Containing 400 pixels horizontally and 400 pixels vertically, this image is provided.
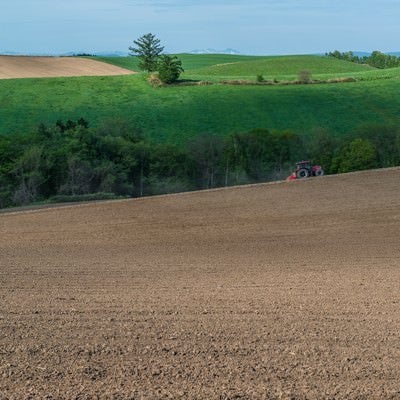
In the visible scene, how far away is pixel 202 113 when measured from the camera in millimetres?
66438

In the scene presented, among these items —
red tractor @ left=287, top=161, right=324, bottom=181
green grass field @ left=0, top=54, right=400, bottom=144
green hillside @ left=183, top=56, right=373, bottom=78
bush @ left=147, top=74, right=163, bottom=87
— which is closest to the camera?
red tractor @ left=287, top=161, right=324, bottom=181

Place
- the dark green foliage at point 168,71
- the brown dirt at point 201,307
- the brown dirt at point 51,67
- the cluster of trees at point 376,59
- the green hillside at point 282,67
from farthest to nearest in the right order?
the cluster of trees at point 376,59
the green hillside at point 282,67
the brown dirt at point 51,67
the dark green foliage at point 168,71
the brown dirt at point 201,307

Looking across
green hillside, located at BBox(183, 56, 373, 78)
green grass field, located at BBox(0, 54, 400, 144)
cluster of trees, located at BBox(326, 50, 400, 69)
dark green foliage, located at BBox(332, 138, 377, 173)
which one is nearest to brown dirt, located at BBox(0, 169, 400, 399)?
dark green foliage, located at BBox(332, 138, 377, 173)

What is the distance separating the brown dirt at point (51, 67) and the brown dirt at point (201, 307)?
217 feet

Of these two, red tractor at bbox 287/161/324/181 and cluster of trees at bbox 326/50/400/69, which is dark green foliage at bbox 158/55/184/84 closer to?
red tractor at bbox 287/161/324/181

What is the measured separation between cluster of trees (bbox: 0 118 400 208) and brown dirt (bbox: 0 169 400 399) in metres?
14.3

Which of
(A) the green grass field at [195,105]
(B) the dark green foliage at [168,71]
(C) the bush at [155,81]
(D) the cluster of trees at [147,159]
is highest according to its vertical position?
(B) the dark green foliage at [168,71]

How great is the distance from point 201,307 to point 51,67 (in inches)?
3526

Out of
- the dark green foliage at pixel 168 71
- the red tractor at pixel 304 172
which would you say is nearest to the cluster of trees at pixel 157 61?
the dark green foliage at pixel 168 71

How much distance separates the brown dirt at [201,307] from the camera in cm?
732

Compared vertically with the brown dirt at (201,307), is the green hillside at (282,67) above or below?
above

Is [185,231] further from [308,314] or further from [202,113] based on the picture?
[202,113]

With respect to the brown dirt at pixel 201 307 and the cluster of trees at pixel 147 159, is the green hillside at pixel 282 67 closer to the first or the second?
the cluster of trees at pixel 147 159

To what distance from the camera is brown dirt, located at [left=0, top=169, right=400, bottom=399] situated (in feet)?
24.0
